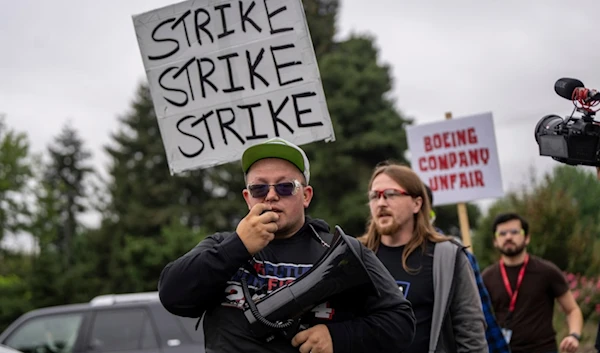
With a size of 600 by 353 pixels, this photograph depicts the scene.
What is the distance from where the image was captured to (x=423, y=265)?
12.0ft

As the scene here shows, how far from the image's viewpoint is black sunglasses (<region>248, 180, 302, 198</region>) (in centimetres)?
246

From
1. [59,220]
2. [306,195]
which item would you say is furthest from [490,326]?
[59,220]

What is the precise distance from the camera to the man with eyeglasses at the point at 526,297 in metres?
5.35

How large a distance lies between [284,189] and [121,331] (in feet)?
20.9

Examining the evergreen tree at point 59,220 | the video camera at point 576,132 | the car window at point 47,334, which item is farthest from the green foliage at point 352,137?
the video camera at point 576,132

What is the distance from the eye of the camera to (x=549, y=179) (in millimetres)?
12930

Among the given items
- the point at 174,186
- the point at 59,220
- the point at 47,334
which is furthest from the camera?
the point at 59,220

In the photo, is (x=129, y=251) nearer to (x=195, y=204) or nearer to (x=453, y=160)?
(x=195, y=204)

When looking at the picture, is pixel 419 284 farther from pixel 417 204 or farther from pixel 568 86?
pixel 568 86

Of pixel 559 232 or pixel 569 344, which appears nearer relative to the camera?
pixel 569 344

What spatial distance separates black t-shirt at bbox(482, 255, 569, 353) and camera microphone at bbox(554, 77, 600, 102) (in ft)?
9.54

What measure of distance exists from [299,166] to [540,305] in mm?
3497

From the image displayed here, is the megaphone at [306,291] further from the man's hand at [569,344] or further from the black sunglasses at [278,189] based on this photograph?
the man's hand at [569,344]

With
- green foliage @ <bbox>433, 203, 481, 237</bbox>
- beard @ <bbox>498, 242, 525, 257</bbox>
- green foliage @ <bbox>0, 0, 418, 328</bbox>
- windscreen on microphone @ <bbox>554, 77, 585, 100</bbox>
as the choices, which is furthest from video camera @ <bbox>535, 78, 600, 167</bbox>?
green foliage @ <bbox>433, 203, 481, 237</bbox>
